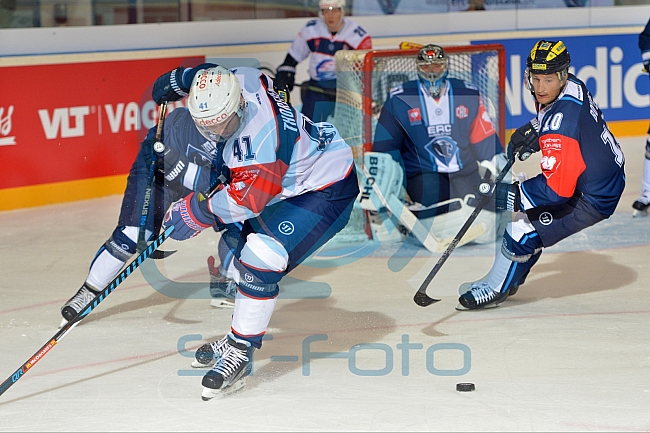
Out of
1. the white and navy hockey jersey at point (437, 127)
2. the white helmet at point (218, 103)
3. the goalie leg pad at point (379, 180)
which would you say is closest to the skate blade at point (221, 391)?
the white helmet at point (218, 103)

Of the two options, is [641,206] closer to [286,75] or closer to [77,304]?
[286,75]

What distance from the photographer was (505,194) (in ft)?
13.3

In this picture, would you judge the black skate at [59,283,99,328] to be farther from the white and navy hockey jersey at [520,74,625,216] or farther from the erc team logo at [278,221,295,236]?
the white and navy hockey jersey at [520,74,625,216]

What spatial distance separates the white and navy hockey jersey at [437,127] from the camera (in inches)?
219

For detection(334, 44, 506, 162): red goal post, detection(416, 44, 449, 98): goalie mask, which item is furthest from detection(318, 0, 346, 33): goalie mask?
detection(416, 44, 449, 98): goalie mask

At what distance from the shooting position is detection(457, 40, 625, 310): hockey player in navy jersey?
3.89 meters

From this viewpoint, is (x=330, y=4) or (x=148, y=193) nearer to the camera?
(x=148, y=193)

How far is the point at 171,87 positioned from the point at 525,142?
4.86ft

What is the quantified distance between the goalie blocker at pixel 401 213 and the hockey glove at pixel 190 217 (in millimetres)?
2240

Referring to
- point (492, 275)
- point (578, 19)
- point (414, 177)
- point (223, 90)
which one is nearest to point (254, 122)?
point (223, 90)

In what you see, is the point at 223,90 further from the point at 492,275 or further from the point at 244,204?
the point at 492,275

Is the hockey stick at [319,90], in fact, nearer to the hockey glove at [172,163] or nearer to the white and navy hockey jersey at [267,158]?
the hockey glove at [172,163]

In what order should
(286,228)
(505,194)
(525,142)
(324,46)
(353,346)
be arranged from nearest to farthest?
(286,228) → (353,346) → (505,194) → (525,142) → (324,46)

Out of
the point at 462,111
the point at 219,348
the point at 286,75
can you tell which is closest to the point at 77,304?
the point at 219,348
